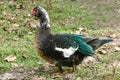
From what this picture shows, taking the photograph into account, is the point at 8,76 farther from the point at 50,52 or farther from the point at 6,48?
the point at 6,48

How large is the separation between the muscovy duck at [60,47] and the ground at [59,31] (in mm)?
271

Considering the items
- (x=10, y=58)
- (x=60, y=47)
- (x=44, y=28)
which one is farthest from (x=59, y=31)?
(x=60, y=47)

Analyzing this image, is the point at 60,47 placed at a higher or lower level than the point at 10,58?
higher

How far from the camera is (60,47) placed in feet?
22.1

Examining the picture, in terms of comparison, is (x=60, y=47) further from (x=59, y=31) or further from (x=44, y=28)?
(x=59, y=31)

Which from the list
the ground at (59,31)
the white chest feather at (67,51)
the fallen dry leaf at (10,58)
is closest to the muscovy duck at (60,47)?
the white chest feather at (67,51)

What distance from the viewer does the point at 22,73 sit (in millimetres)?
7105

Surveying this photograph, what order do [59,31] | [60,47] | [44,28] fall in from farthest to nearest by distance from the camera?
[59,31]
[44,28]
[60,47]

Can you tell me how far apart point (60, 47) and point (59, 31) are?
3.20 m

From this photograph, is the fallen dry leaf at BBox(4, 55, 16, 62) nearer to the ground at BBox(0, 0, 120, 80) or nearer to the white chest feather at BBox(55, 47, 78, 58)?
the ground at BBox(0, 0, 120, 80)

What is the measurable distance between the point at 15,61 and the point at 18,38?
1.67 m

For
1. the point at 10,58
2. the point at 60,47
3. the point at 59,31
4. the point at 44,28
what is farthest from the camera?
the point at 59,31

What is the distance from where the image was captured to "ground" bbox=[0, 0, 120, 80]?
706 centimetres

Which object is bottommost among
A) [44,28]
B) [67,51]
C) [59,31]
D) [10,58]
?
[59,31]
